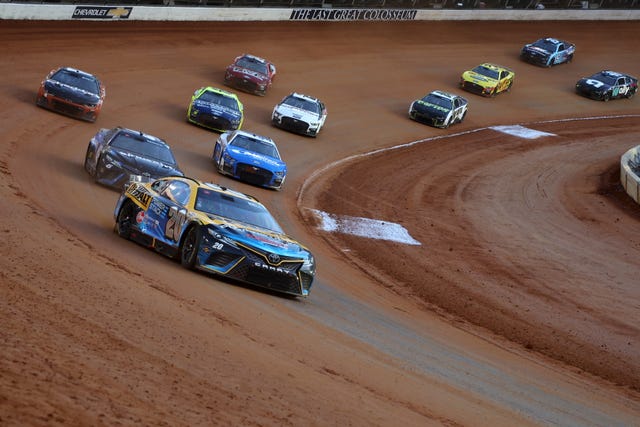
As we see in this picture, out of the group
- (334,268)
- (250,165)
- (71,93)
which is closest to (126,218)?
(334,268)

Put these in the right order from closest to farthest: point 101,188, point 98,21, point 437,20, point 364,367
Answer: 1. point 364,367
2. point 101,188
3. point 98,21
4. point 437,20

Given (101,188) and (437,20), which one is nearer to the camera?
(101,188)

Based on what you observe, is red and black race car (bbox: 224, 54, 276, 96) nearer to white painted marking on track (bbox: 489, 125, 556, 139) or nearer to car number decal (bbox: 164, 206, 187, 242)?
white painted marking on track (bbox: 489, 125, 556, 139)

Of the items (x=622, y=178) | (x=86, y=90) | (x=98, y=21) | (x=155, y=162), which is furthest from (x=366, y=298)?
(x=98, y=21)

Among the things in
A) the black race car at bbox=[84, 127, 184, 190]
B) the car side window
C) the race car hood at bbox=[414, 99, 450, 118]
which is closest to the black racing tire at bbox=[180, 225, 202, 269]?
the car side window

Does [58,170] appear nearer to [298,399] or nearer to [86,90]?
[86,90]

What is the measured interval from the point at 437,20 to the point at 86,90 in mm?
34167

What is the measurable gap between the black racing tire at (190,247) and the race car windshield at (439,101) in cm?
2845

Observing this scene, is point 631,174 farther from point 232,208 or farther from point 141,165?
point 232,208

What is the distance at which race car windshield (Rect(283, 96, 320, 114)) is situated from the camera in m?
37.1

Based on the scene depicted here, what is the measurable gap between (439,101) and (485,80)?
7.15 metres

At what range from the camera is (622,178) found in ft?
111

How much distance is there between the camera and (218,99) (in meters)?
34.4

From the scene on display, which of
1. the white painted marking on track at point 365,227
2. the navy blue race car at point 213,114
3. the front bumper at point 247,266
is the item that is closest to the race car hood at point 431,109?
the navy blue race car at point 213,114
